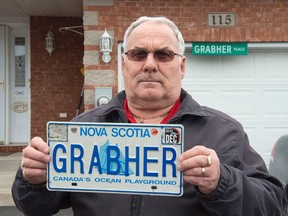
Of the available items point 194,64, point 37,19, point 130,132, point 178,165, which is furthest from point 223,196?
point 37,19

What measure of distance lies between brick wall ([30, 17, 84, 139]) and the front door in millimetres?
284

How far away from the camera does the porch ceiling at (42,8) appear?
Answer: 755 cm

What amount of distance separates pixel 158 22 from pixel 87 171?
2.58ft

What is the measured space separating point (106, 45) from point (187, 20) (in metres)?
1.40

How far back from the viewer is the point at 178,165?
159 centimetres

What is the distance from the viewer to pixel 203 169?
147 centimetres

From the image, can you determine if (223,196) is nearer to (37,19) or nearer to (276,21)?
(276,21)

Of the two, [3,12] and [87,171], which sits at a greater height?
[3,12]

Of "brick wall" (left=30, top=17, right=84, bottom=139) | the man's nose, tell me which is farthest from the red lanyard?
"brick wall" (left=30, top=17, right=84, bottom=139)

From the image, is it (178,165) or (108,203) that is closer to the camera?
(178,165)

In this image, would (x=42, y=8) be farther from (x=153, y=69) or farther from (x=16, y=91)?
(x=153, y=69)

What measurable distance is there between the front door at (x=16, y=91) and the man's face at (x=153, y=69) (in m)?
7.08

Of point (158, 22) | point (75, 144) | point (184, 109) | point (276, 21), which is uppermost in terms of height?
point (276, 21)

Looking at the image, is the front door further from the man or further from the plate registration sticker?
the plate registration sticker
